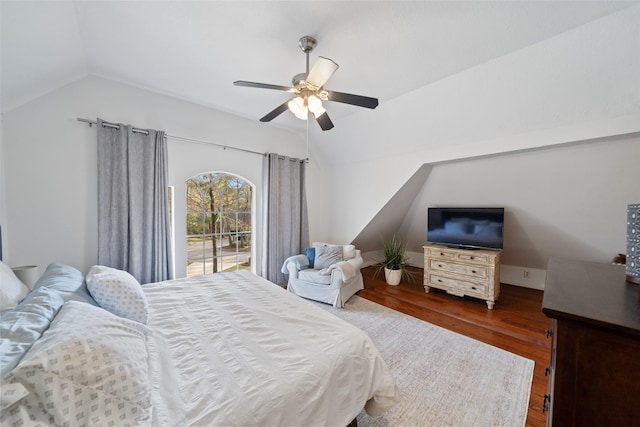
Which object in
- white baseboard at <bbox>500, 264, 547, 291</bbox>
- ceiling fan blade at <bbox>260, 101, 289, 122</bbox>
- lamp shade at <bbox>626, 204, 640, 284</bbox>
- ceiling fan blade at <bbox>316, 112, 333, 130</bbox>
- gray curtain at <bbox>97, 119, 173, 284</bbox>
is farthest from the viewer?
white baseboard at <bbox>500, 264, 547, 291</bbox>

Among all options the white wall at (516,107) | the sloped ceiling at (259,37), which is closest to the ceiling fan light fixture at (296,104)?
the sloped ceiling at (259,37)

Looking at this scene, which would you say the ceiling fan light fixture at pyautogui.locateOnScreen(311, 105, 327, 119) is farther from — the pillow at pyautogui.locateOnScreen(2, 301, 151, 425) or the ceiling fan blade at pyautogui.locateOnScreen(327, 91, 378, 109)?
the pillow at pyautogui.locateOnScreen(2, 301, 151, 425)

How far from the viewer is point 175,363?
1.09 meters

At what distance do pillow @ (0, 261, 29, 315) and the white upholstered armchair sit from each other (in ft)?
8.20

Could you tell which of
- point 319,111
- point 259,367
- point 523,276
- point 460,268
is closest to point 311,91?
point 319,111

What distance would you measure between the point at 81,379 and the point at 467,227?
160 inches

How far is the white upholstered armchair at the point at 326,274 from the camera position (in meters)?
3.03

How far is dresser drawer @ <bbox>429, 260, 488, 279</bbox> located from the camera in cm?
314

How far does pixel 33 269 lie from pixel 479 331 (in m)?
4.06

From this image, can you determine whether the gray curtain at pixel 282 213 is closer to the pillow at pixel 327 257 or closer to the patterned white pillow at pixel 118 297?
the pillow at pixel 327 257

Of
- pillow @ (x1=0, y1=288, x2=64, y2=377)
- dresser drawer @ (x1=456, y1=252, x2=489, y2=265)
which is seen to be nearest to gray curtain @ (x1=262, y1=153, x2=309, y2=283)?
dresser drawer @ (x1=456, y1=252, x2=489, y2=265)

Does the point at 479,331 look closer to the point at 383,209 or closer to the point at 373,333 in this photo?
the point at 373,333

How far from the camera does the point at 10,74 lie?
5.49 feet

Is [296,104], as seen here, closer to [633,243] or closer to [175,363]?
[175,363]
